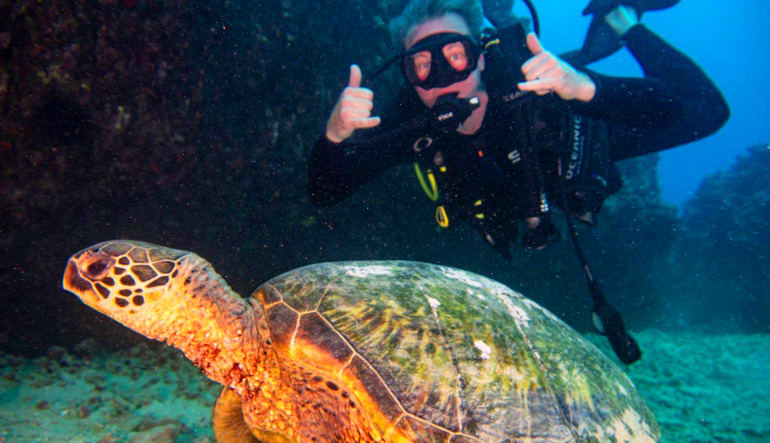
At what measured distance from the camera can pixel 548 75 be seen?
254cm

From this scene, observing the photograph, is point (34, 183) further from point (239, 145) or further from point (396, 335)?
point (396, 335)

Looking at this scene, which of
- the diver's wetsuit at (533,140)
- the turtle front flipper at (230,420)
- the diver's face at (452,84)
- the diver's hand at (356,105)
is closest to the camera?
the turtle front flipper at (230,420)

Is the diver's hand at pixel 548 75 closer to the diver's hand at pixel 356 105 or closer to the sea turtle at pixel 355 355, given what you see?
the diver's hand at pixel 356 105

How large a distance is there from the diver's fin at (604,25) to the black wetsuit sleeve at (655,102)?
0.36 m

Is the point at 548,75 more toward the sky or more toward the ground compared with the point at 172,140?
more toward the ground

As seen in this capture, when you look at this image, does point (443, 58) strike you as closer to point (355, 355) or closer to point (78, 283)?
point (355, 355)

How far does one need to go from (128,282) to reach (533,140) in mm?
3266

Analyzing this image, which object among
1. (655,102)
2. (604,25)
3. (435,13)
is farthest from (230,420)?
(604,25)

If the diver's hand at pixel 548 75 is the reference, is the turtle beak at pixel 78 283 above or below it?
below

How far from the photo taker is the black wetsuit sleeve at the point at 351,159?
3.19m

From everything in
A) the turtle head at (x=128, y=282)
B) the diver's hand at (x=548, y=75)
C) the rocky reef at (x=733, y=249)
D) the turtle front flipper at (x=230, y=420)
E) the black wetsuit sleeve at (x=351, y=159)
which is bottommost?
the rocky reef at (x=733, y=249)

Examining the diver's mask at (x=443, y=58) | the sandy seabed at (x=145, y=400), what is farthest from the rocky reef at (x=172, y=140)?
the diver's mask at (x=443, y=58)

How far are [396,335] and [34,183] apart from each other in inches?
134

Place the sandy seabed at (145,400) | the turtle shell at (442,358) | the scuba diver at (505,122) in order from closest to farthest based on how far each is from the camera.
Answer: the turtle shell at (442,358) < the sandy seabed at (145,400) < the scuba diver at (505,122)
